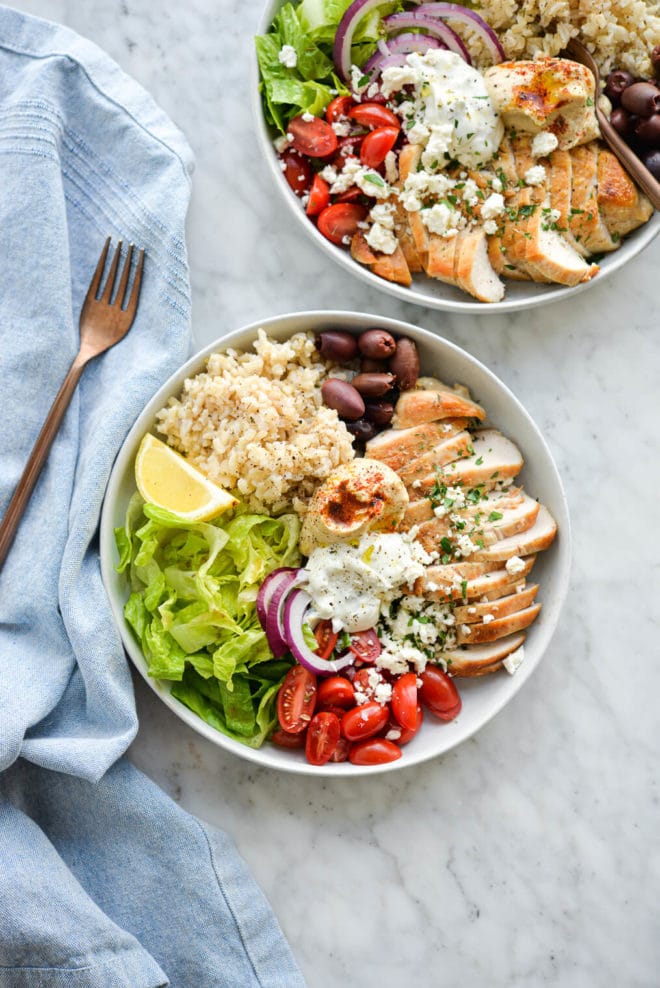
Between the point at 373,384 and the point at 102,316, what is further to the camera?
the point at 102,316

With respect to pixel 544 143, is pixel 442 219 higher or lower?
lower

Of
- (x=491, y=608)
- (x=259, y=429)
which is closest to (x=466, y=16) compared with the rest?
(x=259, y=429)

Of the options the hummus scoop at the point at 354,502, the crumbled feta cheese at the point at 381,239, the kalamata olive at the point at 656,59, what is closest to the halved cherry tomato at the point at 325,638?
the hummus scoop at the point at 354,502

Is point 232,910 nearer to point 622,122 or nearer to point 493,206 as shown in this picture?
point 493,206

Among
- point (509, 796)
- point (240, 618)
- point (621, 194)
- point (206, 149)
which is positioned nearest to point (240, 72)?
point (206, 149)

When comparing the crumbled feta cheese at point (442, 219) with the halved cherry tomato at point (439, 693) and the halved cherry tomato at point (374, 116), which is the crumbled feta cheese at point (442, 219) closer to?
the halved cherry tomato at point (374, 116)

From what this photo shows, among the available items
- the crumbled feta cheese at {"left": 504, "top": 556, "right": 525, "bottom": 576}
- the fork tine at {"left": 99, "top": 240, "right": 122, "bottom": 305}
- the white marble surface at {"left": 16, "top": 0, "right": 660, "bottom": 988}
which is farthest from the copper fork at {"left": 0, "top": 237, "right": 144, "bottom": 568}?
the crumbled feta cheese at {"left": 504, "top": 556, "right": 525, "bottom": 576}

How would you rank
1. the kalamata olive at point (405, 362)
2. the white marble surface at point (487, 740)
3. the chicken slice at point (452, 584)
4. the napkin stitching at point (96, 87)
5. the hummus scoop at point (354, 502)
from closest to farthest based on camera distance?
the hummus scoop at point (354, 502) → the chicken slice at point (452, 584) → the kalamata olive at point (405, 362) → the napkin stitching at point (96, 87) → the white marble surface at point (487, 740)
